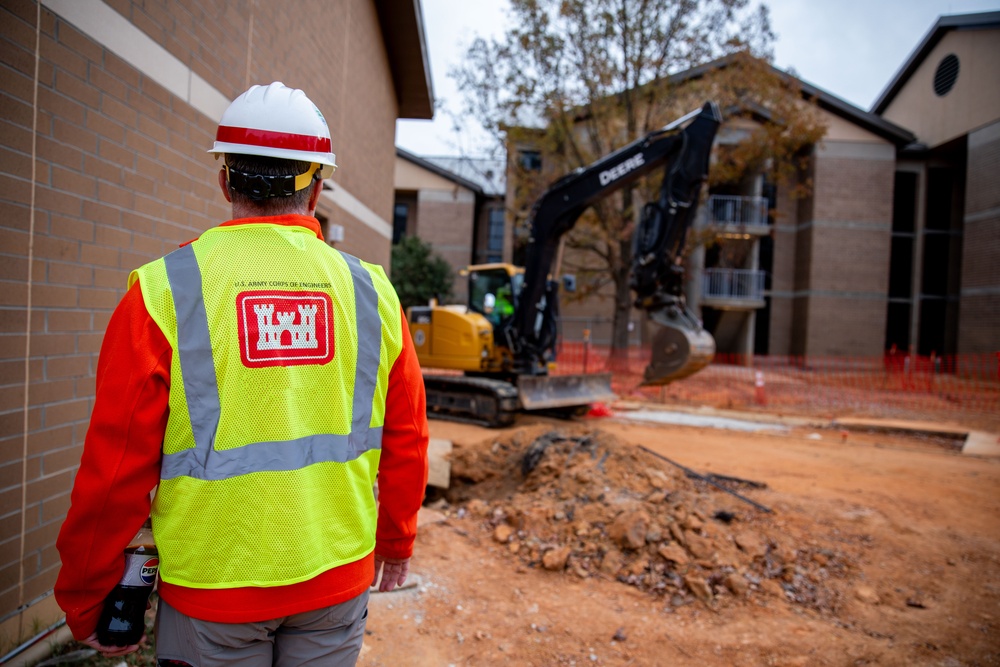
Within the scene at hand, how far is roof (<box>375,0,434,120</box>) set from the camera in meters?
9.55

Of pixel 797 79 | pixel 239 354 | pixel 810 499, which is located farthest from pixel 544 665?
pixel 797 79

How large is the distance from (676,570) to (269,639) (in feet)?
12.1

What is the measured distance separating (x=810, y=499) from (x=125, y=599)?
660cm

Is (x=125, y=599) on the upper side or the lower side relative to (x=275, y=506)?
lower

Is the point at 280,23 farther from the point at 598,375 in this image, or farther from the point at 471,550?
the point at 598,375

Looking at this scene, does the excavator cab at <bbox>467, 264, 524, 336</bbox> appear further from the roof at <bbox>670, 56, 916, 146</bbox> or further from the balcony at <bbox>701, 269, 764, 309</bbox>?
the roof at <bbox>670, 56, 916, 146</bbox>

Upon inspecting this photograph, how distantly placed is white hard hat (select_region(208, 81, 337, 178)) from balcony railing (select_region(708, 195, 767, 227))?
25.6m

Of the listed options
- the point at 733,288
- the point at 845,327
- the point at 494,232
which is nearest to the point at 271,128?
the point at 733,288

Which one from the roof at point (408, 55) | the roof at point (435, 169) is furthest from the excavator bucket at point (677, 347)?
the roof at point (435, 169)

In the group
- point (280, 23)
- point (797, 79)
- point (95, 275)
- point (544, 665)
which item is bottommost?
point (544, 665)

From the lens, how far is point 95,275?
138 inches

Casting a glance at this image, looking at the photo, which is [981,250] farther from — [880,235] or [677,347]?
[677,347]

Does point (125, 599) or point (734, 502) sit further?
point (734, 502)

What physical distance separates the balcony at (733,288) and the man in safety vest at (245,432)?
86.4ft
